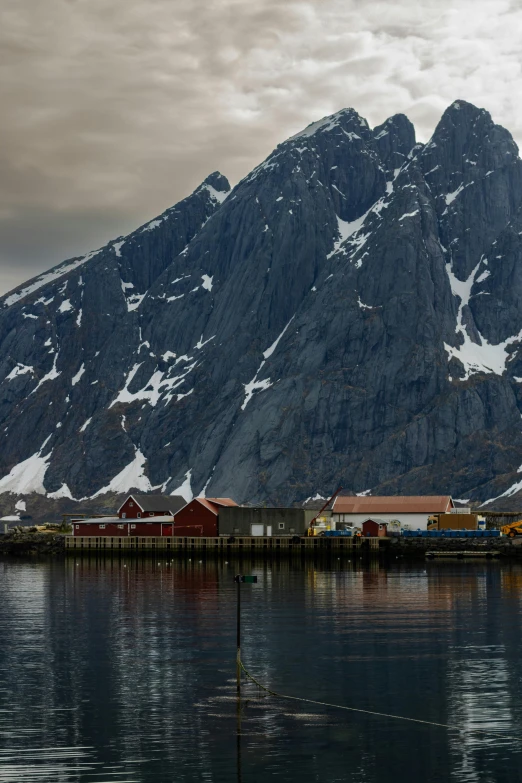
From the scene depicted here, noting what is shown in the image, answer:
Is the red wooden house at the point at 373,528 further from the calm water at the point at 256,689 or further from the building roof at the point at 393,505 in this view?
the calm water at the point at 256,689

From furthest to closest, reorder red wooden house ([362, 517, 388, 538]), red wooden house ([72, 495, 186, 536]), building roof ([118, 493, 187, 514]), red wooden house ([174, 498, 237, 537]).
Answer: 1. building roof ([118, 493, 187, 514])
2. red wooden house ([72, 495, 186, 536])
3. red wooden house ([362, 517, 388, 538])
4. red wooden house ([174, 498, 237, 537])

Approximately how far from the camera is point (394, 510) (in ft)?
621

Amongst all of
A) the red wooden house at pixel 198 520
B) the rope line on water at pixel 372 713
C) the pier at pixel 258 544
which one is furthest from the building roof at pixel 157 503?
the rope line on water at pixel 372 713

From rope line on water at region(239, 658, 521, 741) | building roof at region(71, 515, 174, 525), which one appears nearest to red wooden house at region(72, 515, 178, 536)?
building roof at region(71, 515, 174, 525)

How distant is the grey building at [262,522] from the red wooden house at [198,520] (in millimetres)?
1373

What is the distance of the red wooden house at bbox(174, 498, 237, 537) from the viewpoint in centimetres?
17125

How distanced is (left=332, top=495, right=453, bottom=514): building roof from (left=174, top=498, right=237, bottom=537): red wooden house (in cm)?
→ 2652

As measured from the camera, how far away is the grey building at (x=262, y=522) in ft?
555

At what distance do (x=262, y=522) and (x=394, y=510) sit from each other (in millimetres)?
29991

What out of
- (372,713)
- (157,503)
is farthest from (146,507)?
(372,713)

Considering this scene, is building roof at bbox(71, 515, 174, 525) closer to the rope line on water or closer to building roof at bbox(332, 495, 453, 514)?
building roof at bbox(332, 495, 453, 514)

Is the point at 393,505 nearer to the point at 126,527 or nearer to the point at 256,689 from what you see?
the point at 126,527

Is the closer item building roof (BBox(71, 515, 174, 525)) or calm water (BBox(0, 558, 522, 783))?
calm water (BBox(0, 558, 522, 783))

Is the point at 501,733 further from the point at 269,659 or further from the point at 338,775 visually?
the point at 269,659
